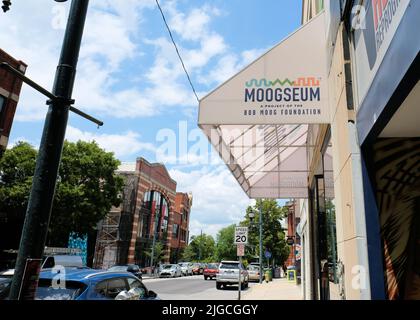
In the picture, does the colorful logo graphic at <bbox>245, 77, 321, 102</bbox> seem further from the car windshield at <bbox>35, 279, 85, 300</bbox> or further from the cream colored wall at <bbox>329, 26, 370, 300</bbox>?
the car windshield at <bbox>35, 279, 85, 300</bbox>

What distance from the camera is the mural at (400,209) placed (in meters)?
4.08

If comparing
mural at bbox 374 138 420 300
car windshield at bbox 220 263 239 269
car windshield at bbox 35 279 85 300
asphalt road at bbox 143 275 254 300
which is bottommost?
asphalt road at bbox 143 275 254 300

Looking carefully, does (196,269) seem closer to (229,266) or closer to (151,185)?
(151,185)

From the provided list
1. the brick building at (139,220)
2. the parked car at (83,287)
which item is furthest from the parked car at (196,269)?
the parked car at (83,287)

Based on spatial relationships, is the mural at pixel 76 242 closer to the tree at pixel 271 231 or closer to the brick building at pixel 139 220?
the brick building at pixel 139 220

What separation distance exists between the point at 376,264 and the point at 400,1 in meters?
2.67

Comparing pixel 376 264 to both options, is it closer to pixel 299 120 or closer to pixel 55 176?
pixel 299 120

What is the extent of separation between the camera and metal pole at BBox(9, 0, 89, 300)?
3.21 meters

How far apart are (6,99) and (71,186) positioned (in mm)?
9954

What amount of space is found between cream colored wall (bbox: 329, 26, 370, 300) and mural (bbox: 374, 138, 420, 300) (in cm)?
27

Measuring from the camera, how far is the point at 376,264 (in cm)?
390

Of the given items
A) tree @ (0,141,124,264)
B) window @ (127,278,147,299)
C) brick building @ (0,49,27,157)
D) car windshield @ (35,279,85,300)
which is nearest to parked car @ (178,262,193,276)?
tree @ (0,141,124,264)

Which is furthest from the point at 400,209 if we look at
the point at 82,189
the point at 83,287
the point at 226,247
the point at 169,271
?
the point at 226,247
